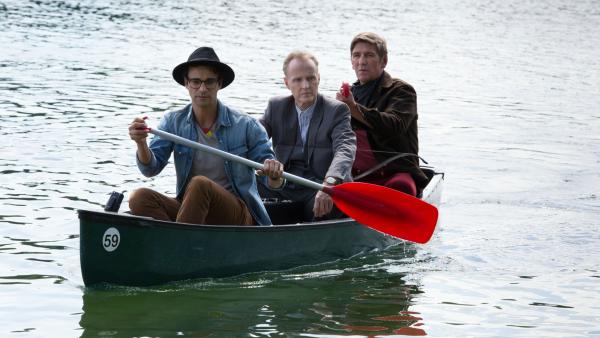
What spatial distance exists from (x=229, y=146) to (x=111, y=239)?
100 cm

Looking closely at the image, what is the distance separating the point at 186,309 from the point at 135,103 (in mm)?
8527

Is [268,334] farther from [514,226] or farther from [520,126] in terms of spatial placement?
[520,126]

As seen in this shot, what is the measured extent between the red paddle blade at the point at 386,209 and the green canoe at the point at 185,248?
0.14 m

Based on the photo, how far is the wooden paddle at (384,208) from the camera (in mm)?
6973

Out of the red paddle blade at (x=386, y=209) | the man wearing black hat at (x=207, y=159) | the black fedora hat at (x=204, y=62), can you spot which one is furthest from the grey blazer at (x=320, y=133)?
the black fedora hat at (x=204, y=62)

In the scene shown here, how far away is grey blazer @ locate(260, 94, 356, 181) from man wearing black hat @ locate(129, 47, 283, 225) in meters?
0.69

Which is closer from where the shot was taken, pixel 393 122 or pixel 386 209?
pixel 386 209

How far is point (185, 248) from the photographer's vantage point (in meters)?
6.25

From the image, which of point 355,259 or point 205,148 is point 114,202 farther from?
point 355,259

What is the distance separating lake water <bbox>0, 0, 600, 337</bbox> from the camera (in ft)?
20.4

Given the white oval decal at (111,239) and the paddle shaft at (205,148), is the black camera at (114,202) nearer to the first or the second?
the white oval decal at (111,239)

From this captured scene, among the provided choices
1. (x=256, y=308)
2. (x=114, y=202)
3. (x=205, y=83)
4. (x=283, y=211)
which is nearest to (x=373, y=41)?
(x=283, y=211)

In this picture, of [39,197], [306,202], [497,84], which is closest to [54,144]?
[39,197]

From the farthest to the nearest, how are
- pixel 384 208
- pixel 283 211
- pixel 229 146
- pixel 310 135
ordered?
pixel 283 211
pixel 310 135
pixel 384 208
pixel 229 146
